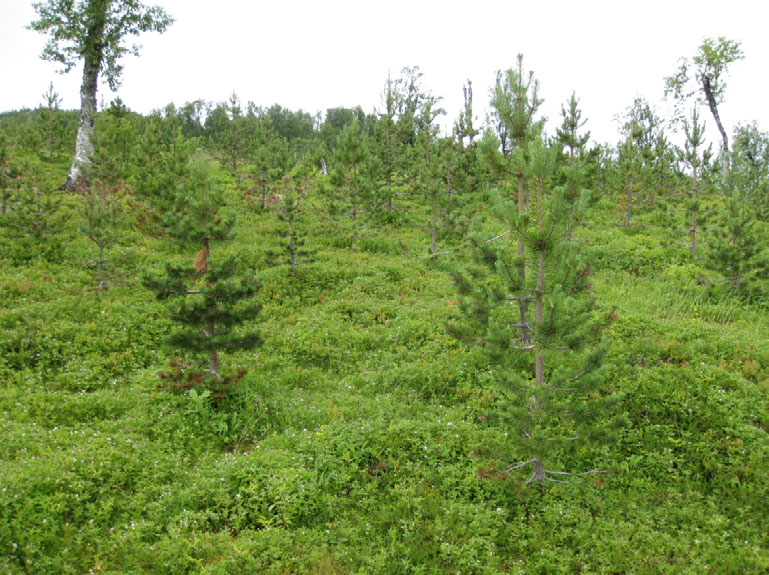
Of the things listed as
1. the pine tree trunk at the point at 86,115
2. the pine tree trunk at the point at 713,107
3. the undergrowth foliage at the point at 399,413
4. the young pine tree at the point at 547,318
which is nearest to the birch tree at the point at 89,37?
the pine tree trunk at the point at 86,115

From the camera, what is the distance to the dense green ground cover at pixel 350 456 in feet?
17.4

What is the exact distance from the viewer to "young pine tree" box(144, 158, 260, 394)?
300 inches

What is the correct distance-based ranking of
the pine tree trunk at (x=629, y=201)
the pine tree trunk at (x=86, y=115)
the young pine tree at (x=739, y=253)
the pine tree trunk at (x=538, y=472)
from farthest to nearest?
the pine tree trunk at (x=629, y=201) → the pine tree trunk at (x=86, y=115) → the young pine tree at (x=739, y=253) → the pine tree trunk at (x=538, y=472)

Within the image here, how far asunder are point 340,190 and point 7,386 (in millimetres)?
14668

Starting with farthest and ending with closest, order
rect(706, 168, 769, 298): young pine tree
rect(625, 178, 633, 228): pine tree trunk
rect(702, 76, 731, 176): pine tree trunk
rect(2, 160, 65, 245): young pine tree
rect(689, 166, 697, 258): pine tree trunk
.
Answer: rect(702, 76, 731, 176): pine tree trunk
rect(625, 178, 633, 228): pine tree trunk
rect(689, 166, 697, 258): pine tree trunk
rect(2, 160, 65, 245): young pine tree
rect(706, 168, 769, 298): young pine tree

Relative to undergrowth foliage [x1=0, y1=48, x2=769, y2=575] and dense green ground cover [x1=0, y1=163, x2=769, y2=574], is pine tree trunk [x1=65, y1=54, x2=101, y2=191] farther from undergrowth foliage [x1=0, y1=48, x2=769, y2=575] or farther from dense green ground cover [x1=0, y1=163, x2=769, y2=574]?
dense green ground cover [x1=0, y1=163, x2=769, y2=574]

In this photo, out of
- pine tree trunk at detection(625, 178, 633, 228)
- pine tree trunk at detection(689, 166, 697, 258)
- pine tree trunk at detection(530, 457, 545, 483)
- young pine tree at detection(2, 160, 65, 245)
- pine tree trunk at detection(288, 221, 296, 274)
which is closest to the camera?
pine tree trunk at detection(530, 457, 545, 483)

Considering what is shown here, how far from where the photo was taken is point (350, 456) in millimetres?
6941

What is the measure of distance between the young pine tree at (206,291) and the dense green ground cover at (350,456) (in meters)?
0.52

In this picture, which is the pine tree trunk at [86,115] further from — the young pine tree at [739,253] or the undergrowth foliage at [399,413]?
the young pine tree at [739,253]

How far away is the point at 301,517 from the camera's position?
5.92 m

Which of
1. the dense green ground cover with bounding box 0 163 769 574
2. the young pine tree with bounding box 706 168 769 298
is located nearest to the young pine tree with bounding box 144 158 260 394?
the dense green ground cover with bounding box 0 163 769 574

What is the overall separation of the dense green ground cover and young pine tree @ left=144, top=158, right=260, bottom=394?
52 cm

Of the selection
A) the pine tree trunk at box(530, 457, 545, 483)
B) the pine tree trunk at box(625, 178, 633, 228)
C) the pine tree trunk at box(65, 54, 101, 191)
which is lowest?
the pine tree trunk at box(530, 457, 545, 483)
